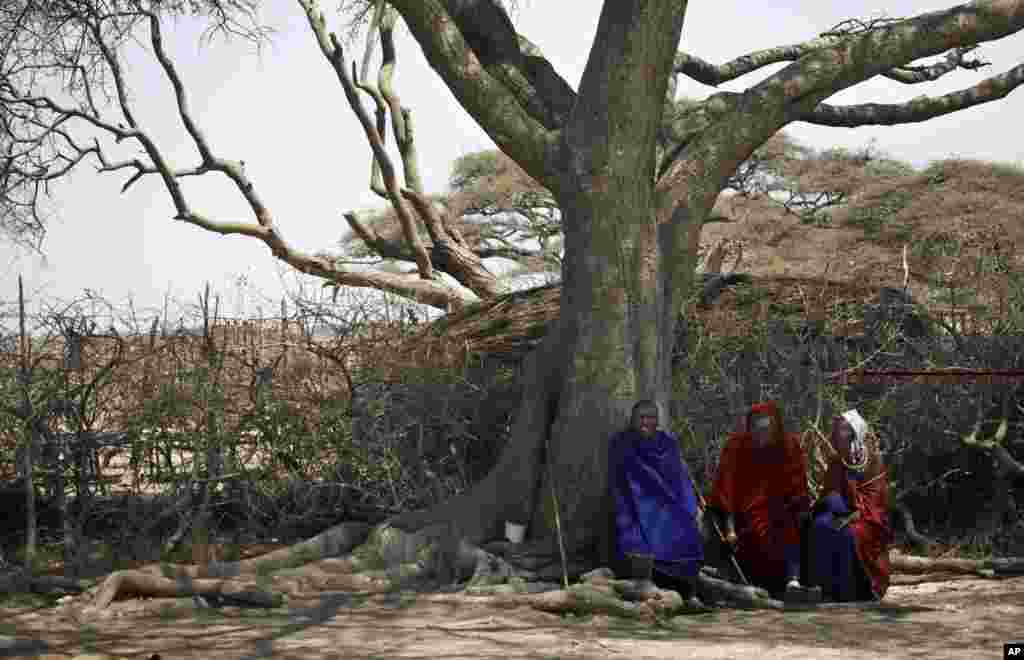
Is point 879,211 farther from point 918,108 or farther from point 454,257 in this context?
point 918,108

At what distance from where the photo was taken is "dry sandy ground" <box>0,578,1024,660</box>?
634cm

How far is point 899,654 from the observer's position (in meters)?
6.25

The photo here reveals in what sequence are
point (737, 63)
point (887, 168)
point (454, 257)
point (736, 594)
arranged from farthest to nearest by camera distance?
1. point (887, 168)
2. point (454, 257)
3. point (737, 63)
4. point (736, 594)

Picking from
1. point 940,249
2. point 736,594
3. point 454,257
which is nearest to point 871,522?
point 736,594

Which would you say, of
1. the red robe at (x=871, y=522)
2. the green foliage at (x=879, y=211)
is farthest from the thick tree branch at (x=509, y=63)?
the green foliage at (x=879, y=211)

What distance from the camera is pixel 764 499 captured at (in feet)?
26.2

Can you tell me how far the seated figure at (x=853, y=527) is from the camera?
7.69m

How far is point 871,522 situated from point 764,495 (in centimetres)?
65

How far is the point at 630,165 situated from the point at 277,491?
155 inches

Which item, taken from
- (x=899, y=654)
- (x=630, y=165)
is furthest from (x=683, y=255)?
(x=899, y=654)

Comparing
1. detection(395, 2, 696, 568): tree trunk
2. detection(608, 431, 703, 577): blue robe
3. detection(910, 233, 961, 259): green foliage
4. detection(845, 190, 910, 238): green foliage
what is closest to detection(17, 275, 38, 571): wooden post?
detection(395, 2, 696, 568): tree trunk

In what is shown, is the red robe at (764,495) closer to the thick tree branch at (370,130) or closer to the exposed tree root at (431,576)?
the exposed tree root at (431,576)

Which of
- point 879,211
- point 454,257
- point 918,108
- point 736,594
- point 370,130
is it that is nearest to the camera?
point 736,594

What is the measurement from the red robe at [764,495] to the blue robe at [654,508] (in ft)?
1.23
